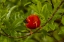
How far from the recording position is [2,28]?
93 centimetres

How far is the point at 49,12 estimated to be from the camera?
92 cm

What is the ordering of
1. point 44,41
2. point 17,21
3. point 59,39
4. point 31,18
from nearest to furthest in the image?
point 31,18, point 17,21, point 44,41, point 59,39

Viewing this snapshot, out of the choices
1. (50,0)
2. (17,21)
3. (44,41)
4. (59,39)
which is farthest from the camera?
(59,39)

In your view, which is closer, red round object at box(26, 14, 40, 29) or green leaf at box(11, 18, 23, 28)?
red round object at box(26, 14, 40, 29)

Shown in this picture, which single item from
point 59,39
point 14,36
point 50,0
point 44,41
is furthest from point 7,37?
point 59,39

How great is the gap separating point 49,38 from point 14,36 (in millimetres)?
783

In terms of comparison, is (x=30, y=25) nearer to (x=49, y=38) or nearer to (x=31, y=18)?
(x=31, y=18)

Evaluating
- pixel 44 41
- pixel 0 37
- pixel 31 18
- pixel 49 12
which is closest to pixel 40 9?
pixel 49 12

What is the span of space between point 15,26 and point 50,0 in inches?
12.3

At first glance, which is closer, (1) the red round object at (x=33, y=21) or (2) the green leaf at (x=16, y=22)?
(1) the red round object at (x=33, y=21)

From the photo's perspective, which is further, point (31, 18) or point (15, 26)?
point (15, 26)

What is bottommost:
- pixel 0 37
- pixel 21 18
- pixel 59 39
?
pixel 59 39

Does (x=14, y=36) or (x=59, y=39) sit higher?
(x=14, y=36)

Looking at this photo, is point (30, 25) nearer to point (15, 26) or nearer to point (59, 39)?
point (15, 26)
